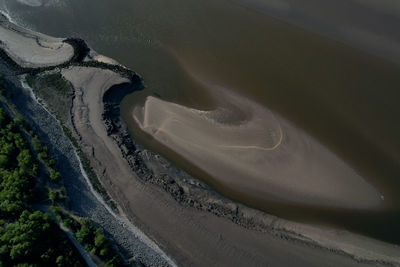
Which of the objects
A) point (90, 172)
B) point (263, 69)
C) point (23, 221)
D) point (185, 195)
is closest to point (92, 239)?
point (23, 221)

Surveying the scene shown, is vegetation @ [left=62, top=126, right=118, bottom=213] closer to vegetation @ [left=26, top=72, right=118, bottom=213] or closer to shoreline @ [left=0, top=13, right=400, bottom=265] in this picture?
vegetation @ [left=26, top=72, right=118, bottom=213]

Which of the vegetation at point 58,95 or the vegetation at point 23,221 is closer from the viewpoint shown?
the vegetation at point 23,221

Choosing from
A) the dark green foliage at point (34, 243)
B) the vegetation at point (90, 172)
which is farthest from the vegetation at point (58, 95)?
the dark green foliage at point (34, 243)

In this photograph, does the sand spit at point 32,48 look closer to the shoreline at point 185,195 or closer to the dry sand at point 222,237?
the shoreline at point 185,195

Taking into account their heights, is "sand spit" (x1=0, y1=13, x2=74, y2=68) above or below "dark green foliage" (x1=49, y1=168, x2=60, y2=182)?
above

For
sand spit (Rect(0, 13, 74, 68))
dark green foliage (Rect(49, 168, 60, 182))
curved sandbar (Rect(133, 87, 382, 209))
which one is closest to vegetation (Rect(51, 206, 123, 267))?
dark green foliage (Rect(49, 168, 60, 182))
